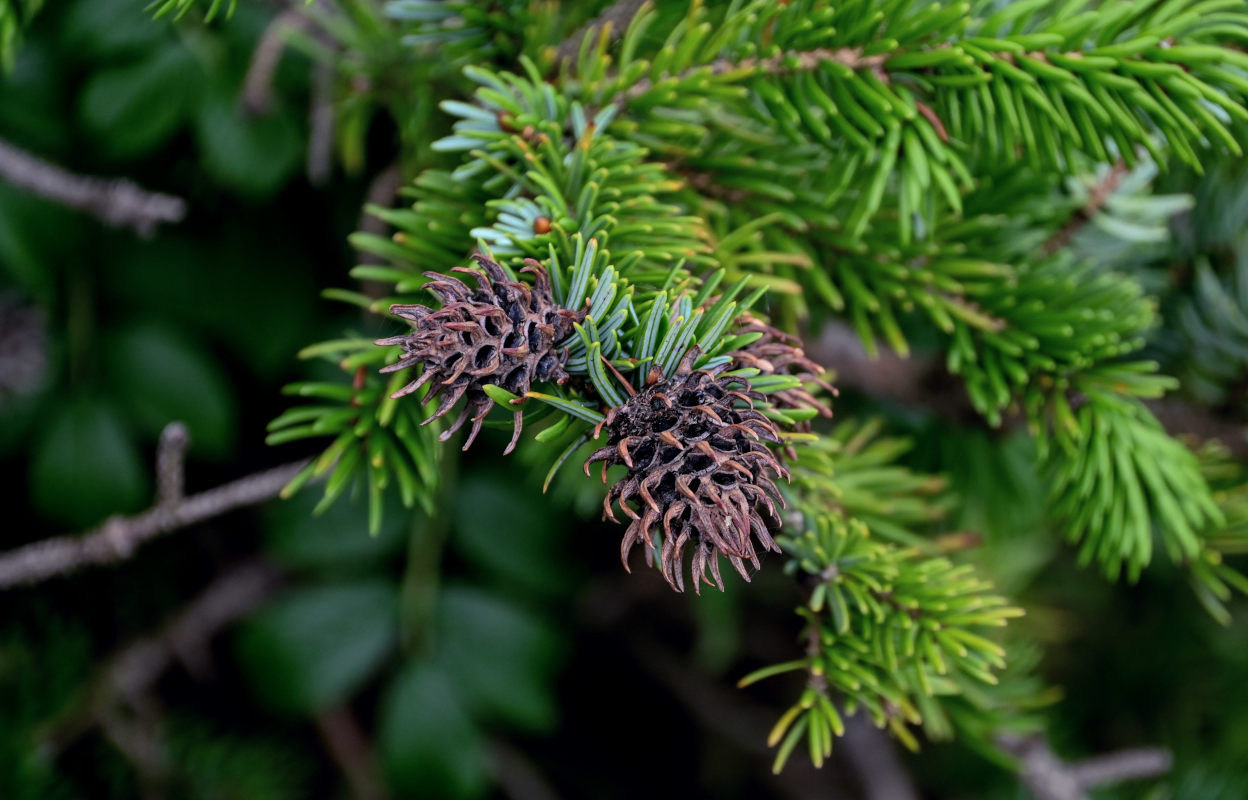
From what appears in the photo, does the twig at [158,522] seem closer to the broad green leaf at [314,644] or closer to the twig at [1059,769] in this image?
→ the broad green leaf at [314,644]

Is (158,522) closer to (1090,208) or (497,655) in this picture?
(497,655)

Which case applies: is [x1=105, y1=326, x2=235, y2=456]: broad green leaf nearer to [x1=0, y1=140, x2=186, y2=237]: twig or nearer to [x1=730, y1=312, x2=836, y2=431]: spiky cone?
[x1=0, y1=140, x2=186, y2=237]: twig

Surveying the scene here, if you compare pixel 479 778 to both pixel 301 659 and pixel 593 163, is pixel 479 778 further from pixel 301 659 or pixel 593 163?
pixel 593 163

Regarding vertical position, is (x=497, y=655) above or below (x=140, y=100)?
below

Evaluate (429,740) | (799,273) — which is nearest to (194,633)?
(429,740)

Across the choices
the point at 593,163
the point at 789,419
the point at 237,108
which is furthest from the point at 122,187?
the point at 789,419
